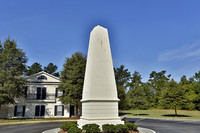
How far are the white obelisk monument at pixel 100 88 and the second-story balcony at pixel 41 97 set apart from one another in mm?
17537

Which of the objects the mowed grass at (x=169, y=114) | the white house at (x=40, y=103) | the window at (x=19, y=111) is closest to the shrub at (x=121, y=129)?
the mowed grass at (x=169, y=114)

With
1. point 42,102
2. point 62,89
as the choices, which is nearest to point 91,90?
point 62,89

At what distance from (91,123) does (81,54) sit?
1890cm

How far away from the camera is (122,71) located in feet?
251

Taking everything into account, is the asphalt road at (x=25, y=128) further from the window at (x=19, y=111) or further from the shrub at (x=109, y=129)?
the window at (x=19, y=111)

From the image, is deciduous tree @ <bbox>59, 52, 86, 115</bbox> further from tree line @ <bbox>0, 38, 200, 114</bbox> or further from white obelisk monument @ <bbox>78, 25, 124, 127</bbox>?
white obelisk monument @ <bbox>78, 25, 124, 127</bbox>

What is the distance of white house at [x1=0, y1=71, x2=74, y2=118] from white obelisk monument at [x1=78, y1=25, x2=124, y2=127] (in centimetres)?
1721

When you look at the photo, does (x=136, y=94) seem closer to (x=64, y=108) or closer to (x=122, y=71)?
(x=64, y=108)

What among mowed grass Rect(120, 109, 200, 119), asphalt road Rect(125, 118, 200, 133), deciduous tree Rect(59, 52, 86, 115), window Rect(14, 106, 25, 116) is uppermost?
→ deciduous tree Rect(59, 52, 86, 115)

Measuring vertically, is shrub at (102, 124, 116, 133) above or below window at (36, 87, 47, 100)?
below

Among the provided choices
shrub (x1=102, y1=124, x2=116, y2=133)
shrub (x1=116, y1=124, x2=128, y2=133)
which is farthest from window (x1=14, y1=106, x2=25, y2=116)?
shrub (x1=116, y1=124, x2=128, y2=133)

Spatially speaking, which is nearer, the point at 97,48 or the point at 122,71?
the point at 97,48

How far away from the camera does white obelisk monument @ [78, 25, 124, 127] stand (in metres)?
12.3

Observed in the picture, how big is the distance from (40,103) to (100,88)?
66.0ft
